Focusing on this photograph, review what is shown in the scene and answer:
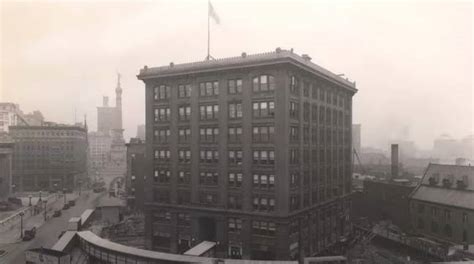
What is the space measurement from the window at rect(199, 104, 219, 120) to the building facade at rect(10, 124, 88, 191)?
8790cm

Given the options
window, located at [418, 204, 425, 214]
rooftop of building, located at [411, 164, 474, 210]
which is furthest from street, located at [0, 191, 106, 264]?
rooftop of building, located at [411, 164, 474, 210]

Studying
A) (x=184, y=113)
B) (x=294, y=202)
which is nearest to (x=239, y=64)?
(x=184, y=113)

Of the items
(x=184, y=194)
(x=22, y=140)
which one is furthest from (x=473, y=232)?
(x=22, y=140)

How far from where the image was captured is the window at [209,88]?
1996 inches

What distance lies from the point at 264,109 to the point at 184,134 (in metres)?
12.4

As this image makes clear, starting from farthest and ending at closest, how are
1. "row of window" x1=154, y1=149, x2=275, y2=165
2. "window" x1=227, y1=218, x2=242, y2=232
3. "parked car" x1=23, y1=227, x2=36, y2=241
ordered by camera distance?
"parked car" x1=23, y1=227, x2=36, y2=241 → "window" x1=227, y1=218, x2=242, y2=232 → "row of window" x1=154, y1=149, x2=275, y2=165

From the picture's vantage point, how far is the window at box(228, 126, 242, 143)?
49.0 m

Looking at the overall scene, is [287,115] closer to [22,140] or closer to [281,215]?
[281,215]

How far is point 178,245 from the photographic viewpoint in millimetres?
53312

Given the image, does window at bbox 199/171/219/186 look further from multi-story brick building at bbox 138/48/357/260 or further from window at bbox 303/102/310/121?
window at bbox 303/102/310/121

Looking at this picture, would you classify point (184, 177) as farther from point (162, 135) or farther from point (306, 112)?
point (306, 112)

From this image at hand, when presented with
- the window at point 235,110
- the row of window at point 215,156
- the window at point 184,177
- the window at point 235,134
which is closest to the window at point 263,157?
the row of window at point 215,156

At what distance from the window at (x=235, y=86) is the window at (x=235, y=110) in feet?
4.66

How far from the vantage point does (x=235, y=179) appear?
162 feet
